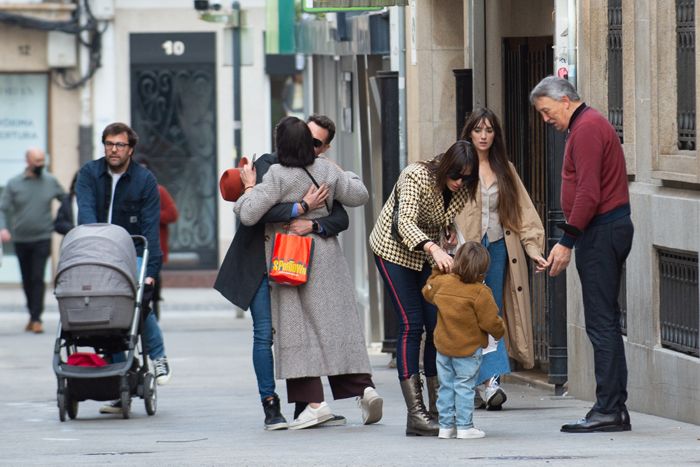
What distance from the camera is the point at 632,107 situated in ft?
34.9

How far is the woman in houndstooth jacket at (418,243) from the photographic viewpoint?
9.30 meters

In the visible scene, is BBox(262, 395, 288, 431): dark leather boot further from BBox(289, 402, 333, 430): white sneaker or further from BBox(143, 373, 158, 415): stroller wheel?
BBox(143, 373, 158, 415): stroller wheel

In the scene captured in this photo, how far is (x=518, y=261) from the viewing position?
421 inches

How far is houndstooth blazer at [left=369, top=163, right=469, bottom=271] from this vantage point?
9336 mm

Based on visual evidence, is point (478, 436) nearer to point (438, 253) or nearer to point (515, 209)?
point (438, 253)

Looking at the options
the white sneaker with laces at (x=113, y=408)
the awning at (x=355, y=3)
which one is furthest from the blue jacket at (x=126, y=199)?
the awning at (x=355, y=3)

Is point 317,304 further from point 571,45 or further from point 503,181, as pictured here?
point 571,45

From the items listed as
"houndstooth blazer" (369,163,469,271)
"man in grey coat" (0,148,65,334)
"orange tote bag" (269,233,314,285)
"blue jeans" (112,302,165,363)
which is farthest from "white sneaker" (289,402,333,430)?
"man in grey coat" (0,148,65,334)

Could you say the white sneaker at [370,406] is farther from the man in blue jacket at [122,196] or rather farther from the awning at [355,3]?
the awning at [355,3]

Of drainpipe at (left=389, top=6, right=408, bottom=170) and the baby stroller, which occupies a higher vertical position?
drainpipe at (left=389, top=6, right=408, bottom=170)

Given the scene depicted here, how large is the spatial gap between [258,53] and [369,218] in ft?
34.7

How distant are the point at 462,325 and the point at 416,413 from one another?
63cm

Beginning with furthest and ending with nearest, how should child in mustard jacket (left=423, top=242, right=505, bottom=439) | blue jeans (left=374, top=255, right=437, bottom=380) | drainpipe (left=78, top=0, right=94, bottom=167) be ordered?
1. drainpipe (left=78, top=0, right=94, bottom=167)
2. blue jeans (left=374, top=255, right=437, bottom=380)
3. child in mustard jacket (left=423, top=242, right=505, bottom=439)

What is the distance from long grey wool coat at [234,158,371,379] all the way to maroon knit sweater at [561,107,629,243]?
1.48 meters
